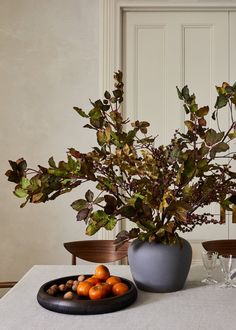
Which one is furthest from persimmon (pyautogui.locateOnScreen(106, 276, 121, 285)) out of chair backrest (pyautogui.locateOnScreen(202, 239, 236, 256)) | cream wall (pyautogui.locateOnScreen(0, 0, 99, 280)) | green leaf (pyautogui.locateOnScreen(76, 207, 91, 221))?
cream wall (pyautogui.locateOnScreen(0, 0, 99, 280))

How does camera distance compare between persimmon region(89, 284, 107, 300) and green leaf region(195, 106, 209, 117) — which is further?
green leaf region(195, 106, 209, 117)

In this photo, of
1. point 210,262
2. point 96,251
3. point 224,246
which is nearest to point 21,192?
point 210,262

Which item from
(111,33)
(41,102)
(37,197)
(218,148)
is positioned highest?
(111,33)

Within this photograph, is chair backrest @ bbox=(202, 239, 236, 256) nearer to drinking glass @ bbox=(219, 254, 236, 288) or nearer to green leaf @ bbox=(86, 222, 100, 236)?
drinking glass @ bbox=(219, 254, 236, 288)

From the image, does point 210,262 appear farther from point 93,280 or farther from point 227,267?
point 93,280

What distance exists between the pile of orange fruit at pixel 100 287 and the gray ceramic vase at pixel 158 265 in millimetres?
87

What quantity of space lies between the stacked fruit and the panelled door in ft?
6.14

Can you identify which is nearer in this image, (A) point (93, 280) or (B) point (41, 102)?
(A) point (93, 280)

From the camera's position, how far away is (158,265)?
154 centimetres

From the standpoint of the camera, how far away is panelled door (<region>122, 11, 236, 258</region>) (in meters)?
3.29

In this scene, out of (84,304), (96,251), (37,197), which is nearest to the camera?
(84,304)

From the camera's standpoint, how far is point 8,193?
3318 millimetres

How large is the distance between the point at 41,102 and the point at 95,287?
215 centimetres

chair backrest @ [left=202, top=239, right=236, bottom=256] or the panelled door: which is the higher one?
the panelled door
